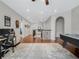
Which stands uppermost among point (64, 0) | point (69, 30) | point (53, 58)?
point (64, 0)

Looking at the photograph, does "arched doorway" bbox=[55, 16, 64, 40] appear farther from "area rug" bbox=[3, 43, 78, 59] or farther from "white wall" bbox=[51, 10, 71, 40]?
"area rug" bbox=[3, 43, 78, 59]

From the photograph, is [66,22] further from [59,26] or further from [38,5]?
[38,5]

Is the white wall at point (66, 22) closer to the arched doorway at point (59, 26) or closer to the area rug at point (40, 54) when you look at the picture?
the arched doorway at point (59, 26)

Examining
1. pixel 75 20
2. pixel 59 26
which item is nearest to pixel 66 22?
pixel 75 20

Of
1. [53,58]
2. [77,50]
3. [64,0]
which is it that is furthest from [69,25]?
[53,58]

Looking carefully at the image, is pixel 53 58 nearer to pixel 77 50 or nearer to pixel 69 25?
pixel 77 50

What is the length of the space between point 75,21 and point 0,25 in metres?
7.29

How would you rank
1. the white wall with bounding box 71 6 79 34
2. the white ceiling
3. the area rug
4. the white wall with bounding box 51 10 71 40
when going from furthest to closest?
the white wall with bounding box 51 10 71 40, the white wall with bounding box 71 6 79 34, the white ceiling, the area rug

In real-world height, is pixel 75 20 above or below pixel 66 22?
above

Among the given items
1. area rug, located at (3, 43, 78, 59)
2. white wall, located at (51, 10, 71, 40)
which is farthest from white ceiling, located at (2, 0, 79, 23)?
area rug, located at (3, 43, 78, 59)

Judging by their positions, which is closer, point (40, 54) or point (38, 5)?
point (40, 54)

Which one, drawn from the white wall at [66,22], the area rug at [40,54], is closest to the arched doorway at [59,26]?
the white wall at [66,22]

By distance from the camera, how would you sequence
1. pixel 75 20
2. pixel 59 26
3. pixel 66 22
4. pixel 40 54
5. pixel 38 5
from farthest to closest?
1. pixel 59 26
2. pixel 66 22
3. pixel 75 20
4. pixel 38 5
5. pixel 40 54

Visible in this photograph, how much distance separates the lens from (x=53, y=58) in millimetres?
5070
